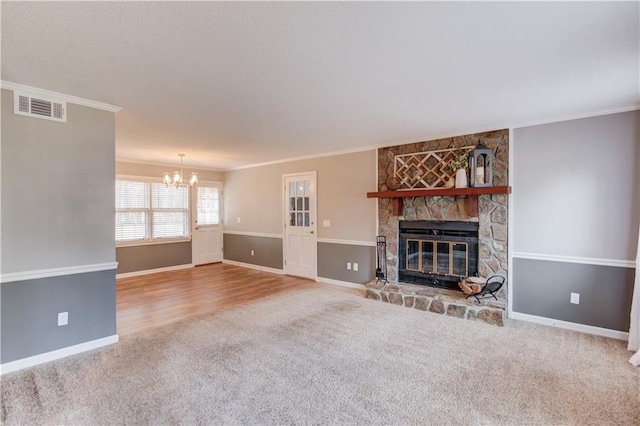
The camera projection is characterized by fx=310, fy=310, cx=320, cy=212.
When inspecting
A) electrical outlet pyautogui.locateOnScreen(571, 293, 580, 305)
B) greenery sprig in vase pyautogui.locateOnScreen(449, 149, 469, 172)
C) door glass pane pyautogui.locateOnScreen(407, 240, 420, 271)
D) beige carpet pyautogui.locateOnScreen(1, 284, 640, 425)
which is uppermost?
greenery sprig in vase pyautogui.locateOnScreen(449, 149, 469, 172)

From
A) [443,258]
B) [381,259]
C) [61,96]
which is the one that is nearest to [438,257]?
[443,258]

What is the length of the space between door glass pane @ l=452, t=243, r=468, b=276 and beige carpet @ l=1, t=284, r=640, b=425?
0.87 meters

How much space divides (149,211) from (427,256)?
5.72 metres

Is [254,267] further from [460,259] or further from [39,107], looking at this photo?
[39,107]

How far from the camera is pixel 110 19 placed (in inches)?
68.9

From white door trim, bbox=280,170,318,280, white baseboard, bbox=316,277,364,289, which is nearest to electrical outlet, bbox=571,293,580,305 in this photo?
white baseboard, bbox=316,277,364,289

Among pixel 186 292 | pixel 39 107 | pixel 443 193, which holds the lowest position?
pixel 186 292

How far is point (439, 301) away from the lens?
4.04m

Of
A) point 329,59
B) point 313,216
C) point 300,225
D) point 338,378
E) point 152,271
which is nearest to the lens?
point 329,59

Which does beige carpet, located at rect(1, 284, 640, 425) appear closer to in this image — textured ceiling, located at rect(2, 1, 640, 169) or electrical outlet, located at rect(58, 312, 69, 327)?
electrical outlet, located at rect(58, 312, 69, 327)

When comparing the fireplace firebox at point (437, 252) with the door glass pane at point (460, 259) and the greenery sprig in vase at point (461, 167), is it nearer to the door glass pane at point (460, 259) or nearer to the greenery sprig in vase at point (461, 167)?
the door glass pane at point (460, 259)

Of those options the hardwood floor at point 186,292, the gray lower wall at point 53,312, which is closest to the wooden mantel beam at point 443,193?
the hardwood floor at point 186,292

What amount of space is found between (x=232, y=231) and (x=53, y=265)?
16.3 ft

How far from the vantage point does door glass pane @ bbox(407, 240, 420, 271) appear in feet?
15.7
